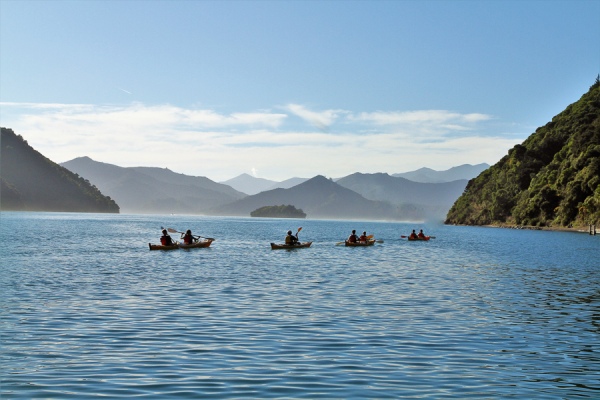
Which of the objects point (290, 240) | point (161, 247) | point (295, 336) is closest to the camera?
point (295, 336)

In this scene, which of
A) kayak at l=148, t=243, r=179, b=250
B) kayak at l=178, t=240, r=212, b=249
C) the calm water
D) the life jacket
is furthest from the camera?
the life jacket

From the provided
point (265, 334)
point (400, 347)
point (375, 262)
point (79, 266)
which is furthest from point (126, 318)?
point (375, 262)

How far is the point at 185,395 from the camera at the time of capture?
15.6 meters

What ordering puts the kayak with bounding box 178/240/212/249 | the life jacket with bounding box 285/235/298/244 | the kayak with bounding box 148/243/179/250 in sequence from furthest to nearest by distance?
1. the life jacket with bounding box 285/235/298/244
2. the kayak with bounding box 178/240/212/249
3. the kayak with bounding box 148/243/179/250

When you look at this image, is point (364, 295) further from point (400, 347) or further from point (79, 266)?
point (79, 266)

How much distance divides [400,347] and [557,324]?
31.3 feet

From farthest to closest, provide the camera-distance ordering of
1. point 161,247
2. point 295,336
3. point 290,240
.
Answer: point 290,240 < point 161,247 < point 295,336

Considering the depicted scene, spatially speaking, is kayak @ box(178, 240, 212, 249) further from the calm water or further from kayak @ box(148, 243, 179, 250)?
the calm water

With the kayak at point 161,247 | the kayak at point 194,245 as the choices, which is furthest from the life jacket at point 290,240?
the kayak at point 161,247

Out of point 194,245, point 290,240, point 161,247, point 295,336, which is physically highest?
point 290,240

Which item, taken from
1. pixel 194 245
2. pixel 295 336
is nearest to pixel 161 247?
pixel 194 245

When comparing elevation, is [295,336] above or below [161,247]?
below

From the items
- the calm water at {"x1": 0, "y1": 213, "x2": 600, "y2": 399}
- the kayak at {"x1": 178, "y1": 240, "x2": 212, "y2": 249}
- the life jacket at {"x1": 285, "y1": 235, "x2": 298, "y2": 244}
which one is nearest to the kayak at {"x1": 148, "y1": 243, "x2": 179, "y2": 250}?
the kayak at {"x1": 178, "y1": 240, "x2": 212, "y2": 249}

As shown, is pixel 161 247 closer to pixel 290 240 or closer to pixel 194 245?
pixel 194 245
